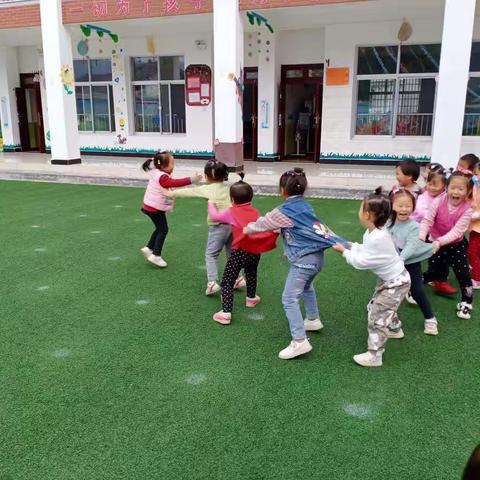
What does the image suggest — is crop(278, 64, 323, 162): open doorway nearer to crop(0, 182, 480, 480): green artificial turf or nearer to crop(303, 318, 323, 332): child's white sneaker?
crop(0, 182, 480, 480): green artificial turf

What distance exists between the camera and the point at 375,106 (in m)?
12.1

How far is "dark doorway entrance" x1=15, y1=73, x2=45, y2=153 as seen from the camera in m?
15.8

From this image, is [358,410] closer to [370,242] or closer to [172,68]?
[370,242]

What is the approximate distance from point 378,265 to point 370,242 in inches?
5.7

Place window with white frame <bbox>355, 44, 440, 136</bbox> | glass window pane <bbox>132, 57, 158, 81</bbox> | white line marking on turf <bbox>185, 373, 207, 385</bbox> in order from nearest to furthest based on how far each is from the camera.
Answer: white line marking on turf <bbox>185, 373, 207, 385</bbox> → window with white frame <bbox>355, 44, 440, 136</bbox> → glass window pane <bbox>132, 57, 158, 81</bbox>

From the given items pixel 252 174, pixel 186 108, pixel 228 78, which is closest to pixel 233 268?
pixel 252 174

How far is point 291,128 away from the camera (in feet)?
44.4

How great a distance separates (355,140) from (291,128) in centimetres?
192

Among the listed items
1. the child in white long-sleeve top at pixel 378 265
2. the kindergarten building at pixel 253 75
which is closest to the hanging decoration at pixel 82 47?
the kindergarten building at pixel 253 75

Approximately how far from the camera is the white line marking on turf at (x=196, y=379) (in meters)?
2.75

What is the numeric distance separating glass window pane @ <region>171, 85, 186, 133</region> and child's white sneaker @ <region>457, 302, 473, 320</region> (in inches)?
454

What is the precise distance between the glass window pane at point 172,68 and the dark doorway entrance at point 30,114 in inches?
174

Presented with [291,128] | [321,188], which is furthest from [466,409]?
[291,128]

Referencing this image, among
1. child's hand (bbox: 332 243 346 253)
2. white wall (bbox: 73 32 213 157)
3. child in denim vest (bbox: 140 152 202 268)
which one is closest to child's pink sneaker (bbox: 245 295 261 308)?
child in denim vest (bbox: 140 152 202 268)
